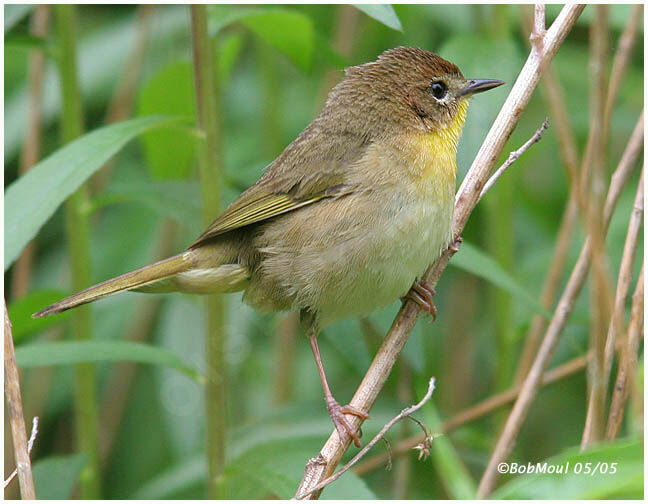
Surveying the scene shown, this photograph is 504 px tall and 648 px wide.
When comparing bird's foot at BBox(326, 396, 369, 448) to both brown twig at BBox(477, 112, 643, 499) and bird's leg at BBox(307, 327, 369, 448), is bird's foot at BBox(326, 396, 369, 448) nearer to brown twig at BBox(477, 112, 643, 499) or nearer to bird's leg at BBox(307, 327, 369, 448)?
bird's leg at BBox(307, 327, 369, 448)

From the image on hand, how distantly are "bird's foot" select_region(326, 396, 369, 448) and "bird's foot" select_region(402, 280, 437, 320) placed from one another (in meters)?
0.42

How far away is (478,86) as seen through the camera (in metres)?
2.94

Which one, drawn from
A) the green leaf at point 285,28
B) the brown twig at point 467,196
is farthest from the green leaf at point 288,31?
the brown twig at point 467,196

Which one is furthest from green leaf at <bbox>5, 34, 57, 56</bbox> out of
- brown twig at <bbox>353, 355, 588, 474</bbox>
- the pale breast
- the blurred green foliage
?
brown twig at <bbox>353, 355, 588, 474</bbox>

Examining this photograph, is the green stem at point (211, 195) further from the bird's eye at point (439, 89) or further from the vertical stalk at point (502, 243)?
the vertical stalk at point (502, 243)

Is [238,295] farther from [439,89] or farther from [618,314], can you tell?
[618,314]

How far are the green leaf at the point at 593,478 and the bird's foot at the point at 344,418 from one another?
94 cm

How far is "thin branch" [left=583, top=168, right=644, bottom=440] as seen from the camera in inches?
84.0

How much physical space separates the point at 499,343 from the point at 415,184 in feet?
3.25

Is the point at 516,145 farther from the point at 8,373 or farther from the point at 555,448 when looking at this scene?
the point at 8,373

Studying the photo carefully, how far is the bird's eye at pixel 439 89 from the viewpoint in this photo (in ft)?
9.87

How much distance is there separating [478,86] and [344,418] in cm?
126

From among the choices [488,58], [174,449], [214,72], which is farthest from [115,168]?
[488,58]

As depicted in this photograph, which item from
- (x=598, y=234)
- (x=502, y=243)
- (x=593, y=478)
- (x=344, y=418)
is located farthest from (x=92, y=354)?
(x=593, y=478)
